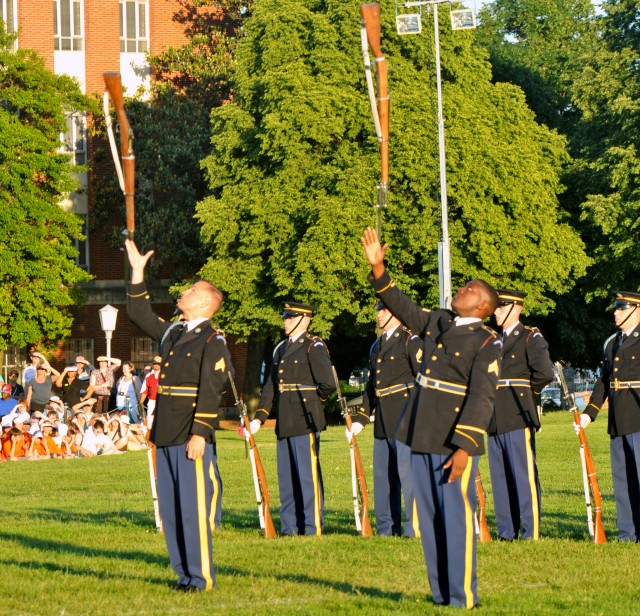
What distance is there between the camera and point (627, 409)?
12484mm

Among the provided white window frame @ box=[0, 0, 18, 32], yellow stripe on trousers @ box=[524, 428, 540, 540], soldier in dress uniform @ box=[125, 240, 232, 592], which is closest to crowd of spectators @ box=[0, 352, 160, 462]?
yellow stripe on trousers @ box=[524, 428, 540, 540]

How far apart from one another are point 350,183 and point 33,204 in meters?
12.0

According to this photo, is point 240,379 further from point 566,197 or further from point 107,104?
point 107,104

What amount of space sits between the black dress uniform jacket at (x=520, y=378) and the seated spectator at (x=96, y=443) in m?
16.5

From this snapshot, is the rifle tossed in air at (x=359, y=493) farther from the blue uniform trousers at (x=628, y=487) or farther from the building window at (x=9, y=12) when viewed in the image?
the building window at (x=9, y=12)

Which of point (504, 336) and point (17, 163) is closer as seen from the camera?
point (504, 336)

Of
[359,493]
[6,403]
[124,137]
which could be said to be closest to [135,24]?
[6,403]

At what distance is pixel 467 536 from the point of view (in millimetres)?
8695

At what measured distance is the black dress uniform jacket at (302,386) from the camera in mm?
13547

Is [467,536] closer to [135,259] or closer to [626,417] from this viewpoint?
[135,259]

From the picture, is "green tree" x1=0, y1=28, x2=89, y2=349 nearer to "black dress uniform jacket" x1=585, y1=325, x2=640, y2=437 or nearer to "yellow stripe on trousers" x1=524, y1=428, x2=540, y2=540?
"yellow stripe on trousers" x1=524, y1=428, x2=540, y2=540

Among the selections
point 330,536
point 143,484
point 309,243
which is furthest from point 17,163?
point 330,536

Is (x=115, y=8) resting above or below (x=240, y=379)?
above

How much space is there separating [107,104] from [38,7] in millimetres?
42791
